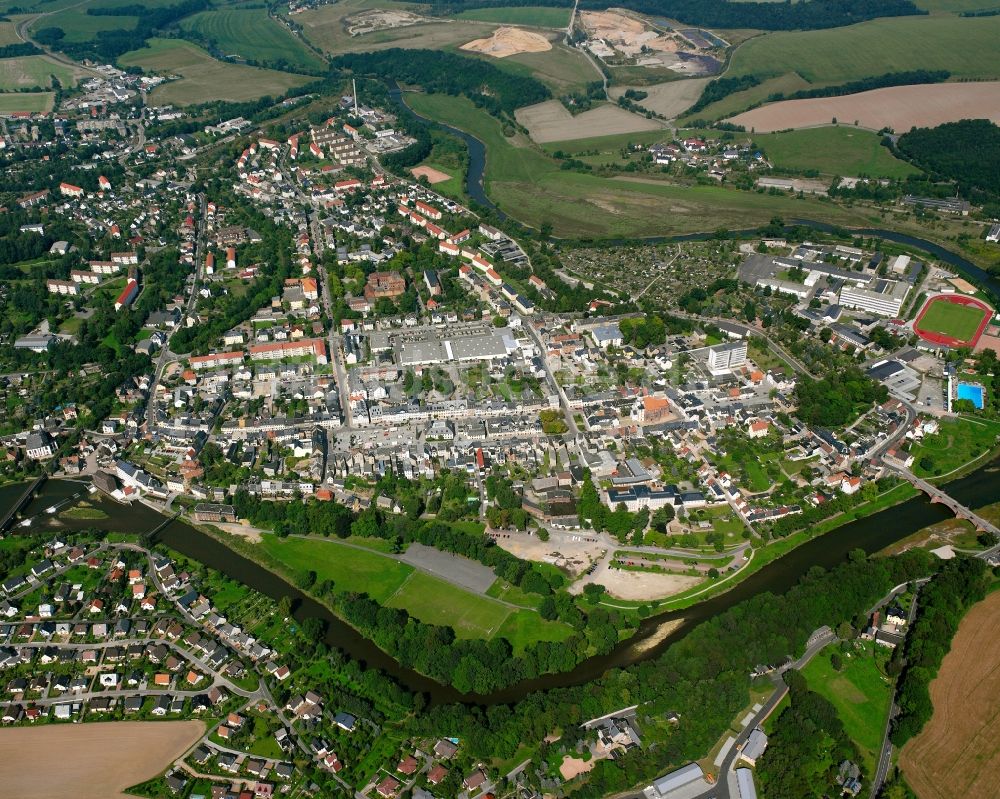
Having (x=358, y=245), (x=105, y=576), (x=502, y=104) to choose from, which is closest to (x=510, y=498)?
(x=105, y=576)

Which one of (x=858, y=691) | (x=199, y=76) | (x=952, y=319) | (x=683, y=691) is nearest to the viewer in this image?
(x=683, y=691)

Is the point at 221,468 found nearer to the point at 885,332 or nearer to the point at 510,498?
the point at 510,498

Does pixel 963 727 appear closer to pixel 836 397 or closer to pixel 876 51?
pixel 836 397

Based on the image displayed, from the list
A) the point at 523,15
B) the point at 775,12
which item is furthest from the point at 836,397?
the point at 523,15

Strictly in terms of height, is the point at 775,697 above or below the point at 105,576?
above

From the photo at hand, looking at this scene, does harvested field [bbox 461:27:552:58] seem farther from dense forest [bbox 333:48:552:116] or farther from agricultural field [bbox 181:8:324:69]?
agricultural field [bbox 181:8:324:69]

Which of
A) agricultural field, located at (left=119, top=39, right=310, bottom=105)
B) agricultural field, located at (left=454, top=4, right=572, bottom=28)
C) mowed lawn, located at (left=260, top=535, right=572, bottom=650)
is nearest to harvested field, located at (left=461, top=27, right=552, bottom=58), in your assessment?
agricultural field, located at (left=454, top=4, right=572, bottom=28)
